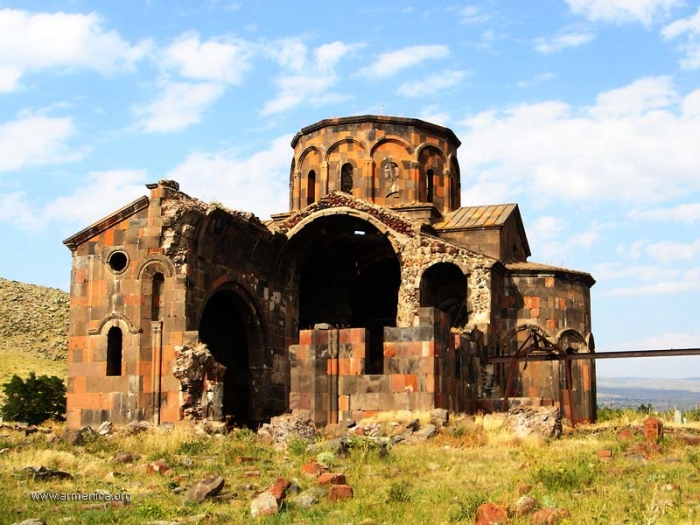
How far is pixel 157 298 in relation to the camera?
1914cm

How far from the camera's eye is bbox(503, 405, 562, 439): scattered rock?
577 inches

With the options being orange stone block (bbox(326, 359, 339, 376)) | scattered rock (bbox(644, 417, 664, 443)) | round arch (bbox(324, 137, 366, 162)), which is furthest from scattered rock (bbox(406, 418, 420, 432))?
round arch (bbox(324, 137, 366, 162))

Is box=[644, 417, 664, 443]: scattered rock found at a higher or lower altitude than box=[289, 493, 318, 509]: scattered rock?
higher

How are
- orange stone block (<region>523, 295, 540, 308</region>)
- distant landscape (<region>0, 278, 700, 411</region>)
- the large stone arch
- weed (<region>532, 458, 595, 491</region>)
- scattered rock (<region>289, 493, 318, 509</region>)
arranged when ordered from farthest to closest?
distant landscape (<region>0, 278, 700, 411</region>), orange stone block (<region>523, 295, 540, 308</region>), the large stone arch, weed (<region>532, 458, 595, 491</region>), scattered rock (<region>289, 493, 318, 509</region>)

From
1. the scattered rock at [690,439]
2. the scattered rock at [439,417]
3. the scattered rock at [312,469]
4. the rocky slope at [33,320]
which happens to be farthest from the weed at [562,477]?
the rocky slope at [33,320]

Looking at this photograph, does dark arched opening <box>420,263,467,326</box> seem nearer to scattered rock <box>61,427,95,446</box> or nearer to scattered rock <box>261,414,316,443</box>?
scattered rock <box>261,414,316,443</box>

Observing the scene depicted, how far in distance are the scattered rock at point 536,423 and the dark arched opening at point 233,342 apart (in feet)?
28.4

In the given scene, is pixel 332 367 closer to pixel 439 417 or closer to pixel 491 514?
pixel 439 417

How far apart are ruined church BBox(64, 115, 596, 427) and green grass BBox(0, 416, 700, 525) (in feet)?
10.2

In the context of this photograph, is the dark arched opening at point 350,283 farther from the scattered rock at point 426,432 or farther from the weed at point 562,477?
the weed at point 562,477

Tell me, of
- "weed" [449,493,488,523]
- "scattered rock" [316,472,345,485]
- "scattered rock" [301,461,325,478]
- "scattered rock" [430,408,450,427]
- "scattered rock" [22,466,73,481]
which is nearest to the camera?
"weed" [449,493,488,523]

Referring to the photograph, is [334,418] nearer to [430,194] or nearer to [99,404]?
[99,404]

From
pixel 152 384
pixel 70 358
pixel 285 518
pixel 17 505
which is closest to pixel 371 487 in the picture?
pixel 285 518

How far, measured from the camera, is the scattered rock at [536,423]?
14656mm
